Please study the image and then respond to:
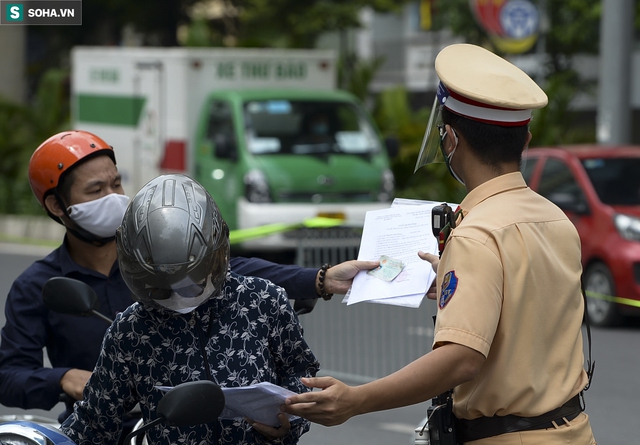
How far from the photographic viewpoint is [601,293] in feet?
35.6

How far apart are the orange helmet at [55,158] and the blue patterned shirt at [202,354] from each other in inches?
48.6

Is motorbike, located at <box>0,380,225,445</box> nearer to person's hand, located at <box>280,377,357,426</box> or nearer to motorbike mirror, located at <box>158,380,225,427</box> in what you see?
motorbike mirror, located at <box>158,380,225,427</box>

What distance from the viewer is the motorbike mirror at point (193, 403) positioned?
97.1 inches

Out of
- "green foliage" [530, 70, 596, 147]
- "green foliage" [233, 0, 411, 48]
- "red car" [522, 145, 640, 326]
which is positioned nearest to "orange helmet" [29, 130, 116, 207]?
"red car" [522, 145, 640, 326]

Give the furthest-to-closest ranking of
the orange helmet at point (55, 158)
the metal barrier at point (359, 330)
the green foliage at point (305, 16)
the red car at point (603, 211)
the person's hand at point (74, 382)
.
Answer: the green foliage at point (305, 16) < the red car at point (603, 211) < the metal barrier at point (359, 330) < the orange helmet at point (55, 158) < the person's hand at point (74, 382)

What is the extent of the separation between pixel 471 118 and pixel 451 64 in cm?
15

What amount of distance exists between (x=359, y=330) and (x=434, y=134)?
17.9ft

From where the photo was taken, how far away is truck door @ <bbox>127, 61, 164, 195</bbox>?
52.7 ft

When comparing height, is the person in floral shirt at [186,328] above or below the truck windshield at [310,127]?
above

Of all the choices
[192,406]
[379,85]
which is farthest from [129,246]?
[379,85]

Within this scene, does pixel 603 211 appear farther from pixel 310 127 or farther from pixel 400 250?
pixel 400 250

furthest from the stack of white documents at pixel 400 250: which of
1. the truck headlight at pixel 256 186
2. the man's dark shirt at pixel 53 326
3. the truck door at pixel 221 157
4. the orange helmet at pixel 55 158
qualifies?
the truck door at pixel 221 157

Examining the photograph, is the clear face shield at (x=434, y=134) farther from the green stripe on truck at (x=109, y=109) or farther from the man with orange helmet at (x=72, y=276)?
the green stripe on truck at (x=109, y=109)

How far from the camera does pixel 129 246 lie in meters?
2.62
